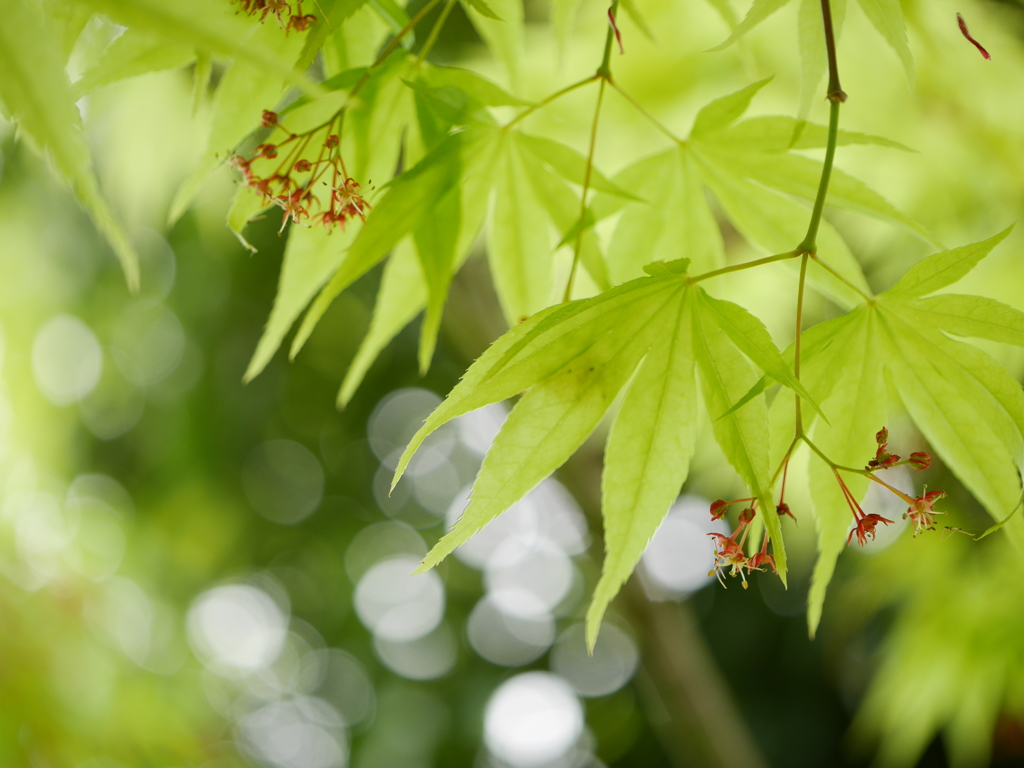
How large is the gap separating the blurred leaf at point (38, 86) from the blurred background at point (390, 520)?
17 cm

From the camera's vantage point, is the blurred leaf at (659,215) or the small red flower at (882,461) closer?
the small red flower at (882,461)

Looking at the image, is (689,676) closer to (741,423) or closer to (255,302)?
(741,423)

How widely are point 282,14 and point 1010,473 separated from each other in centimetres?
46

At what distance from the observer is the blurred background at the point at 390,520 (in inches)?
41.4

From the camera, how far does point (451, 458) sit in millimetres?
3301

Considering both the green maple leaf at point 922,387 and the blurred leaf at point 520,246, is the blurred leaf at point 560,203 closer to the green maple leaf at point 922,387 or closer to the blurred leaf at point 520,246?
the blurred leaf at point 520,246

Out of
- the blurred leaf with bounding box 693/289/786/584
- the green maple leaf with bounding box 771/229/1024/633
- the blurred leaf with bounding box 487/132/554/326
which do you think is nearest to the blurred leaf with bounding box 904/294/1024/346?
the green maple leaf with bounding box 771/229/1024/633

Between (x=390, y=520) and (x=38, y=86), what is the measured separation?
297cm

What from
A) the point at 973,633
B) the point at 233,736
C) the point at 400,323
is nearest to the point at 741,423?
the point at 400,323

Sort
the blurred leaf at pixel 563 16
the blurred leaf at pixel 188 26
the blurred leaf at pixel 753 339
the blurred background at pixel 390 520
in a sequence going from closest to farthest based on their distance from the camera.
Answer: the blurred leaf at pixel 188 26
the blurred leaf at pixel 753 339
the blurred leaf at pixel 563 16
the blurred background at pixel 390 520

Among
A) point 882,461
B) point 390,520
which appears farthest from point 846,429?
point 390,520

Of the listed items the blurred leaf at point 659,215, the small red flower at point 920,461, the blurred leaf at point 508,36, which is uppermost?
the blurred leaf at point 508,36

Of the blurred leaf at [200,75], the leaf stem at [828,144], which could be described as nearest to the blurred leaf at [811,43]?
the leaf stem at [828,144]

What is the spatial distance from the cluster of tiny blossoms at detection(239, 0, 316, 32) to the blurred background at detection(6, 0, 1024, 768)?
0.22ft
